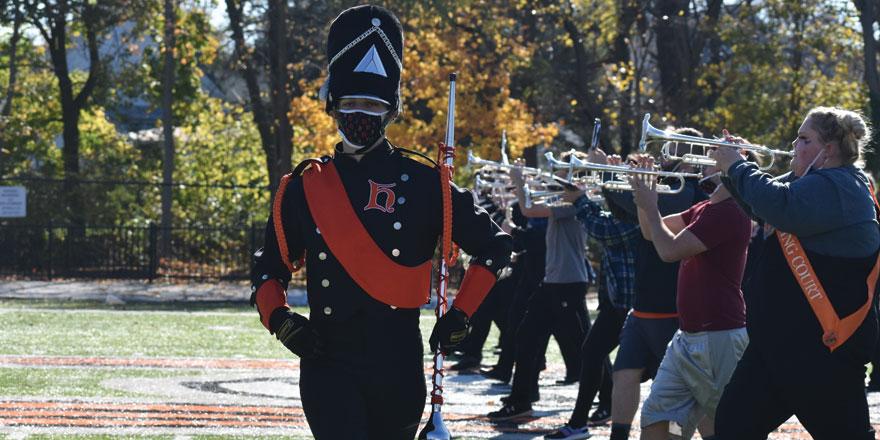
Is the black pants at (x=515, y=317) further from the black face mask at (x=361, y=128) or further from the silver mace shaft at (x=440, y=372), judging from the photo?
the black face mask at (x=361, y=128)

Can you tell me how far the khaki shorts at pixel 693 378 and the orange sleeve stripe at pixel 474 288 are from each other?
216 centimetres

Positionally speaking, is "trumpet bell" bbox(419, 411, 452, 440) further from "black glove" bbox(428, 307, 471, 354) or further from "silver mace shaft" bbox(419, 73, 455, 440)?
"black glove" bbox(428, 307, 471, 354)

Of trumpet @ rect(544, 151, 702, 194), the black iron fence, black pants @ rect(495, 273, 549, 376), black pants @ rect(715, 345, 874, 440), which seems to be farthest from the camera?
the black iron fence

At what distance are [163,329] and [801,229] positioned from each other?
13176 mm

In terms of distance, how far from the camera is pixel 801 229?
591 cm

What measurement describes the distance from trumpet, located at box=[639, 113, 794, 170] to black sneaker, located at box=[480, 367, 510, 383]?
553 cm

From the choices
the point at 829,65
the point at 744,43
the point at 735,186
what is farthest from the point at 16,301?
the point at 829,65

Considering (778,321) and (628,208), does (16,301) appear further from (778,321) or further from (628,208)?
(778,321)

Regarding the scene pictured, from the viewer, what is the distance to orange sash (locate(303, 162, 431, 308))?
540 centimetres

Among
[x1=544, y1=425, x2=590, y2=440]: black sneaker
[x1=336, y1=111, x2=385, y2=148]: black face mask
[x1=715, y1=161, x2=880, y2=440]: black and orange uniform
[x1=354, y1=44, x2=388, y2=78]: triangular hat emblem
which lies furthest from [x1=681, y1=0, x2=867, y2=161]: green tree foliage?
[x1=336, y1=111, x2=385, y2=148]: black face mask

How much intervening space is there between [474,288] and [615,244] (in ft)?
13.4

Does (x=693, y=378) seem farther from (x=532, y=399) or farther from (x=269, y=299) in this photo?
(x=532, y=399)

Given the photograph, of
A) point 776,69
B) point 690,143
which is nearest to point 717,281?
point 690,143

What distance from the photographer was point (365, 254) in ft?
17.9
